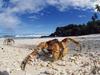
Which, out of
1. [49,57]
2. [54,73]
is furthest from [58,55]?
[54,73]

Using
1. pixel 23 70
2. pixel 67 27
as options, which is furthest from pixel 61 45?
pixel 67 27

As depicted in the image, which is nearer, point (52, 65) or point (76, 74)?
point (76, 74)

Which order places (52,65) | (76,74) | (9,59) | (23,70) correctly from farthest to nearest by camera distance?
1. (9,59)
2. (52,65)
3. (23,70)
4. (76,74)

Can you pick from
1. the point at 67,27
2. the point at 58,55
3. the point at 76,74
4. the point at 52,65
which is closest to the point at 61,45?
the point at 58,55

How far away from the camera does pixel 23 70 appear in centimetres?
856

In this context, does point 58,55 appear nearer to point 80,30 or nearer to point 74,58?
point 74,58

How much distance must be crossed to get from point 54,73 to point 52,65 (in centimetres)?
120

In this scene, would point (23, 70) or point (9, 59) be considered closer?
point (23, 70)

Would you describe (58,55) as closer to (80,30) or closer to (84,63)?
(84,63)

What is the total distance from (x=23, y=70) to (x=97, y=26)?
35375 mm

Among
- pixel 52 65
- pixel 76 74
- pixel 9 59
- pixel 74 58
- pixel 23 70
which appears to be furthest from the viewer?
pixel 9 59

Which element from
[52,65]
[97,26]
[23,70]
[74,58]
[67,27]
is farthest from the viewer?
[67,27]

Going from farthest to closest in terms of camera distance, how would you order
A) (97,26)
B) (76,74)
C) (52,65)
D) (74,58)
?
(97,26)
(74,58)
(52,65)
(76,74)

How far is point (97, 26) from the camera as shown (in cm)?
4322
